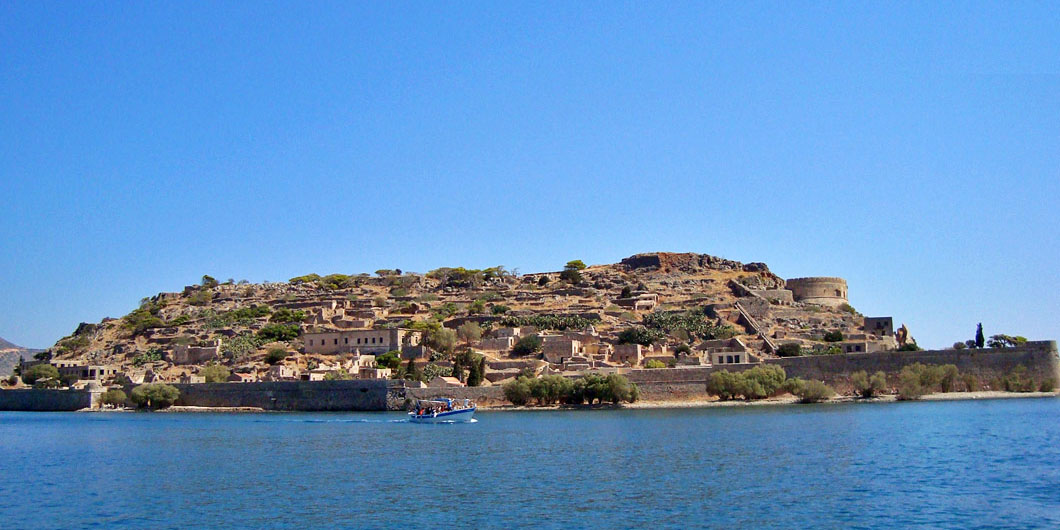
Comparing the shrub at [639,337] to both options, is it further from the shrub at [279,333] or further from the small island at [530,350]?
the shrub at [279,333]

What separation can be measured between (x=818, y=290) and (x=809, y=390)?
31.6m

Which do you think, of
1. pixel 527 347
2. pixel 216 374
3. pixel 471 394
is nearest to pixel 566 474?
pixel 471 394

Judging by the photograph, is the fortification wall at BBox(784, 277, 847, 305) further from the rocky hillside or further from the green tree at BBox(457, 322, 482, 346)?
the green tree at BBox(457, 322, 482, 346)

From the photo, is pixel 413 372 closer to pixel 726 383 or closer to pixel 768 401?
pixel 726 383

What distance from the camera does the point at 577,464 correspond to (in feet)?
90.0

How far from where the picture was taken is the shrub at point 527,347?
58656 mm

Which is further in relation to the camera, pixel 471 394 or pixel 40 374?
pixel 40 374

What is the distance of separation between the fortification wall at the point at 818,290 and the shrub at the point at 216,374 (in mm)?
43069

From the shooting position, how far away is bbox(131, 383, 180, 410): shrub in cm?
5719

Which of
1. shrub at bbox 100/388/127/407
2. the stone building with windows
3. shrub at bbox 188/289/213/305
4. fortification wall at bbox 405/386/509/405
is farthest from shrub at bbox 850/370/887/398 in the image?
shrub at bbox 188/289/213/305

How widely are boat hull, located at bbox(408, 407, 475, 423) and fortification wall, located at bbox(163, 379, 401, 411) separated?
7407 millimetres

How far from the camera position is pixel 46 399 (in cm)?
6291

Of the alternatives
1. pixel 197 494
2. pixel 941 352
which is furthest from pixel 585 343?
pixel 197 494

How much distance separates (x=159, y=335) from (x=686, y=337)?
1514 inches
